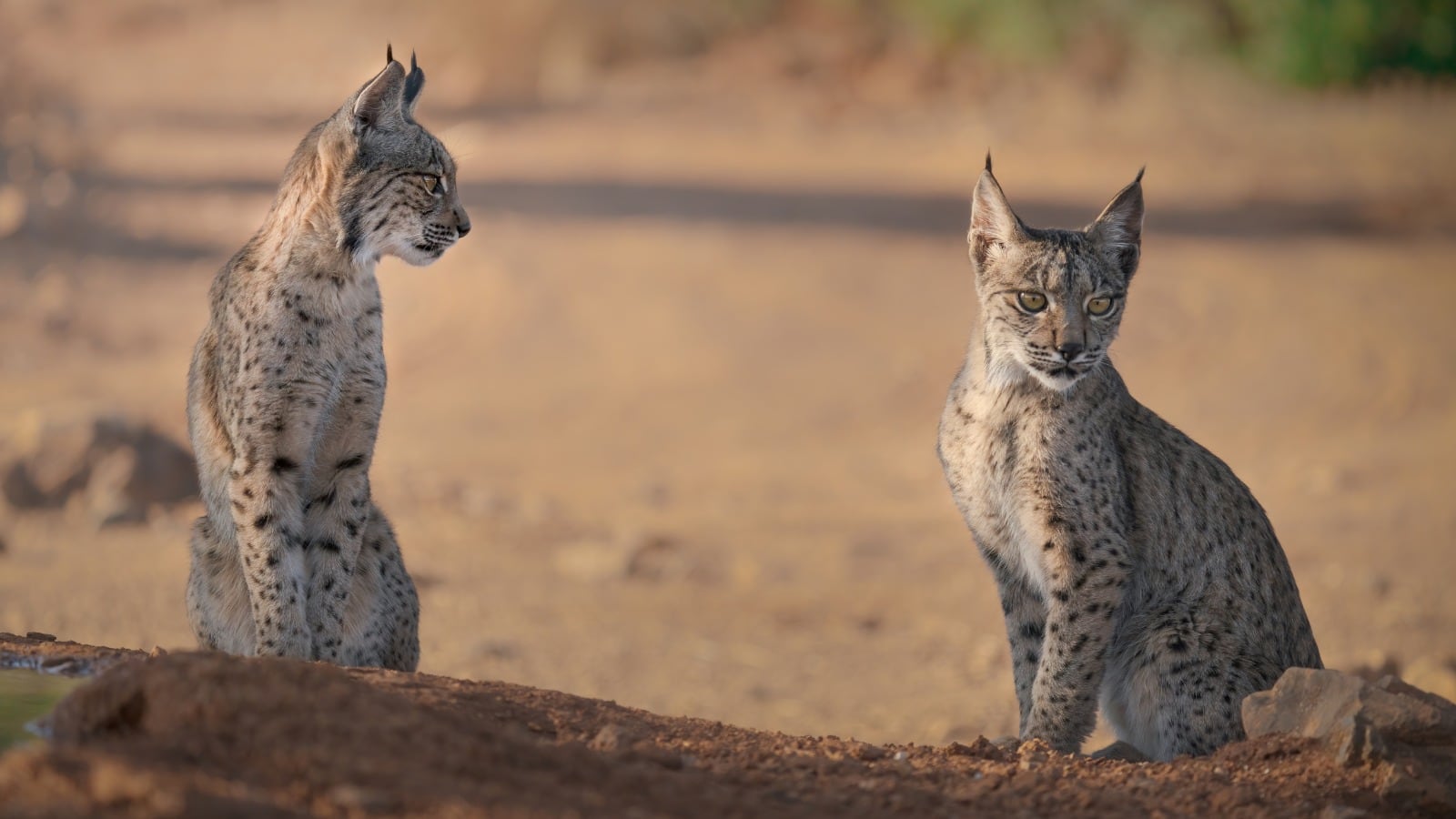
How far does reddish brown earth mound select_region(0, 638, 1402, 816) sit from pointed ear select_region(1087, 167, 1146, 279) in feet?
7.71

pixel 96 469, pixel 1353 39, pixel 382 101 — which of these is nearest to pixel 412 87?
pixel 382 101

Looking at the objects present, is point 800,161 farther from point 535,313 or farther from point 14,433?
point 14,433

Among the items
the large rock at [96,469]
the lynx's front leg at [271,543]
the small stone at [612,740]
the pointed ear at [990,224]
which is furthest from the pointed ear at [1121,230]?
the large rock at [96,469]

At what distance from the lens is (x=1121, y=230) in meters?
7.46

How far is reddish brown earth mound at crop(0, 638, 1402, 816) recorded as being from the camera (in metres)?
4.35

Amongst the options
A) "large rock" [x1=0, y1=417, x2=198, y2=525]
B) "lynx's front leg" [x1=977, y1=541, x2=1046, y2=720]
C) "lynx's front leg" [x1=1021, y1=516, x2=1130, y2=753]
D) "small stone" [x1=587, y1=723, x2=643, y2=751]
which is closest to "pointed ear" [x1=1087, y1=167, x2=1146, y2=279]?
"lynx's front leg" [x1=1021, y1=516, x2=1130, y2=753]

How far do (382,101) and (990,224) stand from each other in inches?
109

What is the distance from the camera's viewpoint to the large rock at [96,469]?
13461 millimetres

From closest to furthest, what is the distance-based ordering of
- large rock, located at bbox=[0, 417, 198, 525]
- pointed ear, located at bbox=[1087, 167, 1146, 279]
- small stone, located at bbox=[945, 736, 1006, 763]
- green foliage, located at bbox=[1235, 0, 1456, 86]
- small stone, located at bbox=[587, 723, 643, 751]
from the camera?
small stone, located at bbox=[587, 723, 643, 751] < small stone, located at bbox=[945, 736, 1006, 763] < pointed ear, located at bbox=[1087, 167, 1146, 279] < large rock, located at bbox=[0, 417, 198, 525] < green foliage, located at bbox=[1235, 0, 1456, 86]

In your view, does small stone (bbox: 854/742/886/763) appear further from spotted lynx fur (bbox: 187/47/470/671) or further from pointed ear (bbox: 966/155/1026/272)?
pointed ear (bbox: 966/155/1026/272)

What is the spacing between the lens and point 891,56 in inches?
1299

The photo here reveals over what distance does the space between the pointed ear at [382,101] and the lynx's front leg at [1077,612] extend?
335cm

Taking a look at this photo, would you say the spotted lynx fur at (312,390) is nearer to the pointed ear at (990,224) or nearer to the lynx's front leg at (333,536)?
the lynx's front leg at (333,536)

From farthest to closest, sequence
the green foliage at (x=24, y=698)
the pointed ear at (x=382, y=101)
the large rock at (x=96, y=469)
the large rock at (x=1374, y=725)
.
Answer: the large rock at (x=96, y=469)
the pointed ear at (x=382, y=101)
the large rock at (x=1374, y=725)
the green foliage at (x=24, y=698)
